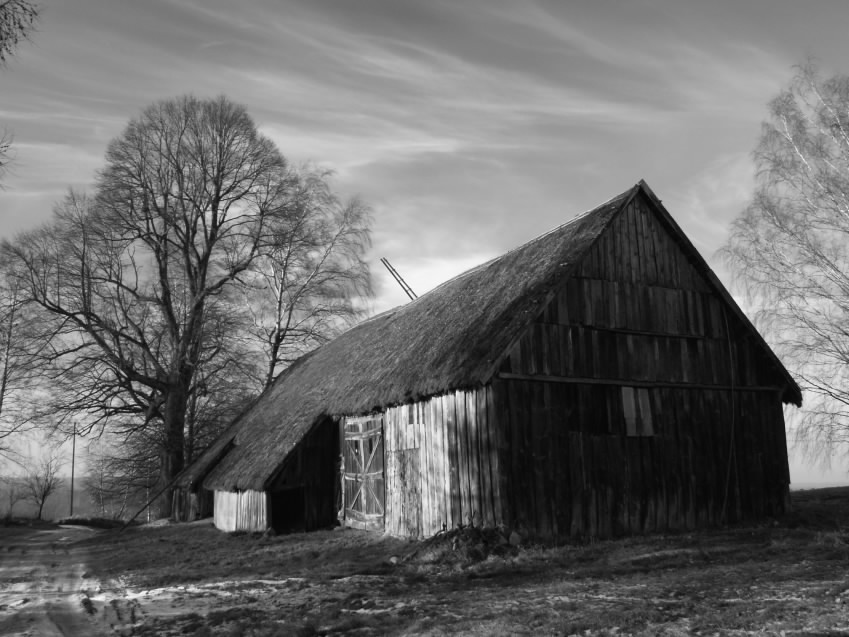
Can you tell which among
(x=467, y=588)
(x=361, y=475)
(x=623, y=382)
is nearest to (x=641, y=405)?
(x=623, y=382)

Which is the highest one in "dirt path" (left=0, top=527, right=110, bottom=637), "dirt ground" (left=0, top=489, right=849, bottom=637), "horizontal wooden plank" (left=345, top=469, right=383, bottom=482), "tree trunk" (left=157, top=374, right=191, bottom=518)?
"tree trunk" (left=157, top=374, right=191, bottom=518)

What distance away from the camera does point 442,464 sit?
14.3 meters

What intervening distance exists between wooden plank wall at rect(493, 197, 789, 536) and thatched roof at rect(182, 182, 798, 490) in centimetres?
43

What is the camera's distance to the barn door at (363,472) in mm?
17016

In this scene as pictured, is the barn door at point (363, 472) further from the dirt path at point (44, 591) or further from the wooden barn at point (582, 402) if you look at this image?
the dirt path at point (44, 591)

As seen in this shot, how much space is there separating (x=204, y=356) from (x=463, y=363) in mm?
20354

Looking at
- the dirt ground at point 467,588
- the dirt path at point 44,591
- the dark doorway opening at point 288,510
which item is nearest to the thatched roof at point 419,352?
the dark doorway opening at point 288,510

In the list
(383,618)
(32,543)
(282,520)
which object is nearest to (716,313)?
(383,618)

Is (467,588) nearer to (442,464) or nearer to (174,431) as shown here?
(442,464)

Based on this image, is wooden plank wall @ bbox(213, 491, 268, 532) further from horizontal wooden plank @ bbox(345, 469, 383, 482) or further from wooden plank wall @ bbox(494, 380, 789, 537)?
wooden plank wall @ bbox(494, 380, 789, 537)

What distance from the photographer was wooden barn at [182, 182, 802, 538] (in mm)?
13508

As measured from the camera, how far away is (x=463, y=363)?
13.9 m

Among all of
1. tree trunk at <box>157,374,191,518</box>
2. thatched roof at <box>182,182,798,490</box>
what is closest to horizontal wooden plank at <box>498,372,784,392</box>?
thatched roof at <box>182,182,798,490</box>

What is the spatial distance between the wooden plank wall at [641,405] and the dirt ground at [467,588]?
87 cm
